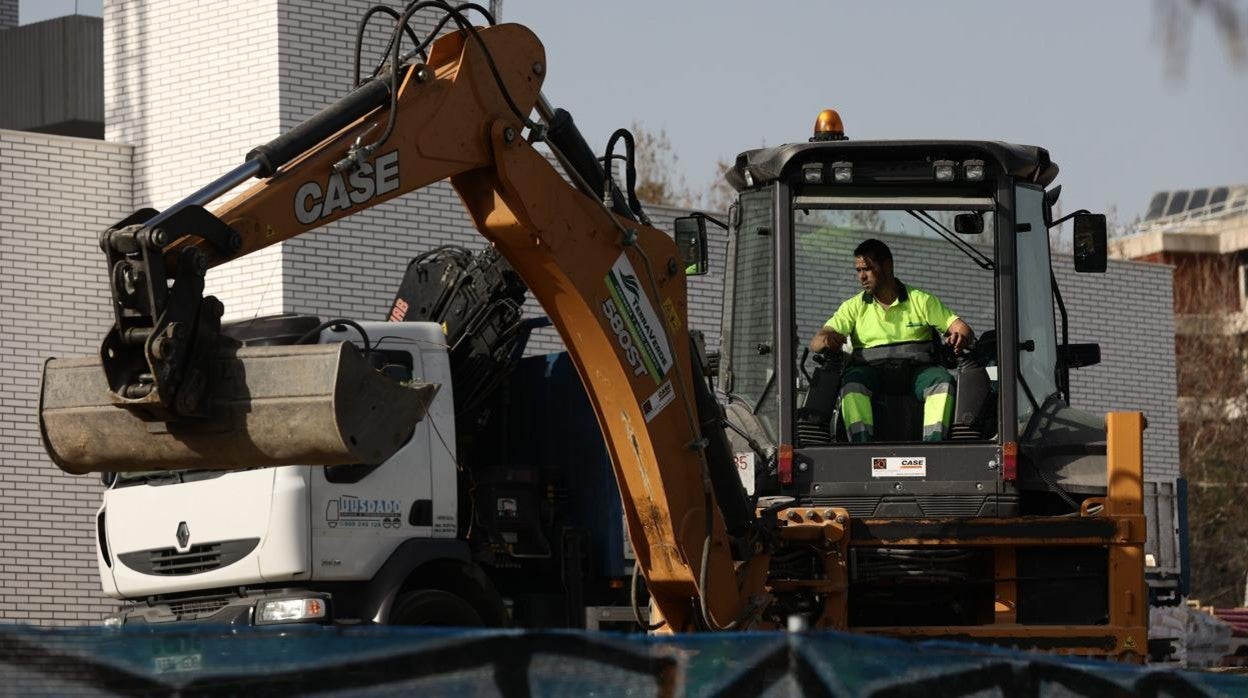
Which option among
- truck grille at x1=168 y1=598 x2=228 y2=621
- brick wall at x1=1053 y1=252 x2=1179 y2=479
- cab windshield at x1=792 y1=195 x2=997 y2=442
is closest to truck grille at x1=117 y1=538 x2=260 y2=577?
truck grille at x1=168 y1=598 x2=228 y2=621

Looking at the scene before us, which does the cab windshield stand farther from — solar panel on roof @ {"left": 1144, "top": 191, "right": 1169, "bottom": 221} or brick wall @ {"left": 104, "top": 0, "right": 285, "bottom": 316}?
solar panel on roof @ {"left": 1144, "top": 191, "right": 1169, "bottom": 221}

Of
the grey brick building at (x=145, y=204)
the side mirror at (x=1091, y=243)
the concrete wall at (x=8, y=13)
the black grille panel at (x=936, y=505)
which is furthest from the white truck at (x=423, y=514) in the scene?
the concrete wall at (x=8, y=13)

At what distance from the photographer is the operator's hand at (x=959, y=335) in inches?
400

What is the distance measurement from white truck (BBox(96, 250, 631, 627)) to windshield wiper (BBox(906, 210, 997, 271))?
9.55ft

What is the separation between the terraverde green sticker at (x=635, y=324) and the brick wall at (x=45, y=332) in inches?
392

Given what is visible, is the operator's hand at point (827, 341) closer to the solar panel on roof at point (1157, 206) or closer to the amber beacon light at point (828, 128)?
the amber beacon light at point (828, 128)

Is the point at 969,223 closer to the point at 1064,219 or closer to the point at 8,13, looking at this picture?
the point at 1064,219

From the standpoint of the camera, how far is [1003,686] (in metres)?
5.71

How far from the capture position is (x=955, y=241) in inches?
416

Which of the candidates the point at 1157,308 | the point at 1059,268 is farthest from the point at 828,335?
the point at 1157,308

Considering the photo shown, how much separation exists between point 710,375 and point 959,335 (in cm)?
142

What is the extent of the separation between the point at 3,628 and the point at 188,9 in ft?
46.7

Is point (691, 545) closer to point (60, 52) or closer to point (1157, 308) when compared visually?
point (60, 52)

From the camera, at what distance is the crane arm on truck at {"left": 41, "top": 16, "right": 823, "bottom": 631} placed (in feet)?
21.9
